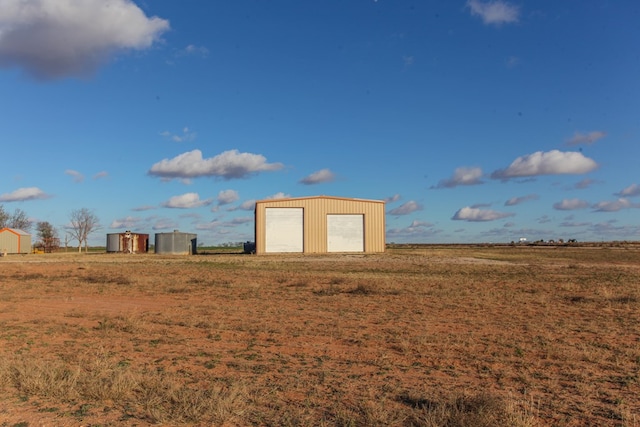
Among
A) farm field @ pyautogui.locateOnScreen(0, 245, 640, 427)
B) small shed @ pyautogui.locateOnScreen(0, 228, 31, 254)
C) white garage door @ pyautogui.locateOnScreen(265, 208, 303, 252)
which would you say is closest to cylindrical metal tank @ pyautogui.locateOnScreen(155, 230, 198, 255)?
white garage door @ pyautogui.locateOnScreen(265, 208, 303, 252)

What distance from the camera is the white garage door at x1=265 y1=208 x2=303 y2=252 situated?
5406 centimetres

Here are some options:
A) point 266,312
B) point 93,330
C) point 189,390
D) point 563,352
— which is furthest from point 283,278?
point 189,390

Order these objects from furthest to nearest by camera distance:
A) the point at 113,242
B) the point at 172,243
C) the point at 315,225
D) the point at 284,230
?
the point at 113,242 < the point at 172,243 < the point at 315,225 < the point at 284,230

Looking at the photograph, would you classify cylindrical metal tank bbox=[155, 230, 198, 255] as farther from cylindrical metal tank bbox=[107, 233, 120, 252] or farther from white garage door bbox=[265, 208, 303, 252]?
white garage door bbox=[265, 208, 303, 252]

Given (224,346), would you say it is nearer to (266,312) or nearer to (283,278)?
(266,312)

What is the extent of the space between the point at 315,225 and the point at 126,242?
30.9 metres

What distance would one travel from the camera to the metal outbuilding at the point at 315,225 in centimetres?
5412

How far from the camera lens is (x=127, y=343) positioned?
10.1m

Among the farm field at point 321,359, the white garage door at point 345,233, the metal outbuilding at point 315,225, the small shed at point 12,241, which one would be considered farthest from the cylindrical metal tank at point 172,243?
the farm field at point 321,359

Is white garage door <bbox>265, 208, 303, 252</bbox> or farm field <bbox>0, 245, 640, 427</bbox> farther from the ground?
white garage door <bbox>265, 208, 303, 252</bbox>

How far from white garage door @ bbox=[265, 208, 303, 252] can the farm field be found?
3570 centimetres

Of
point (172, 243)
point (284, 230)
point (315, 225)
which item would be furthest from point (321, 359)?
point (172, 243)

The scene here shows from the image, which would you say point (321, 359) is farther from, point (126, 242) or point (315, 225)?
point (126, 242)

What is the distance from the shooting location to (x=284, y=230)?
54312 millimetres
